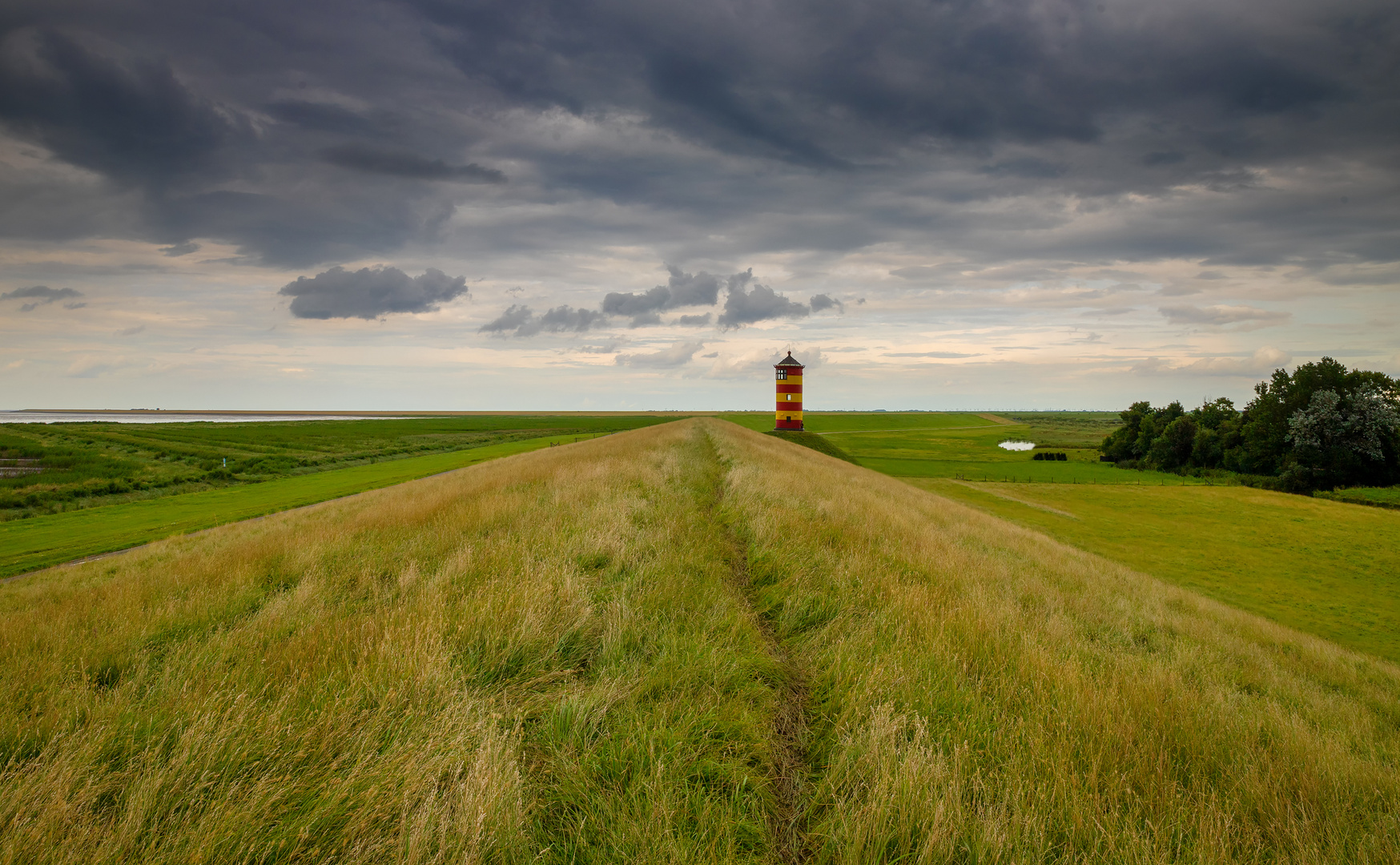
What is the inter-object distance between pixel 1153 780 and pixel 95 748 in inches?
269

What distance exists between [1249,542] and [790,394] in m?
42.5

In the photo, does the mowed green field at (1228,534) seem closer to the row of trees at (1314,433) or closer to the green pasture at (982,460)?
the green pasture at (982,460)

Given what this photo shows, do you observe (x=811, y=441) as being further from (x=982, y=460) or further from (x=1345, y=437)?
(x=1345, y=437)

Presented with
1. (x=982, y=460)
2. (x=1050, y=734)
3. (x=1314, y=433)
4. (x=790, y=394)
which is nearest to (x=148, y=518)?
(x=1050, y=734)

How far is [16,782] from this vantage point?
284 centimetres

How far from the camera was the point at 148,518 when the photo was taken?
72.4 ft

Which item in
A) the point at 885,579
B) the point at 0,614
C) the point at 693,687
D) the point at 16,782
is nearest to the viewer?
the point at 16,782

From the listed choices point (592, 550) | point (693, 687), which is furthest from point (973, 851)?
point (592, 550)

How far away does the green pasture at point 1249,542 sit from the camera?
68.6 ft

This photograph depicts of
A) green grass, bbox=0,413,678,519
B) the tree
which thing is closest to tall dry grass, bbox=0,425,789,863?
green grass, bbox=0,413,678,519

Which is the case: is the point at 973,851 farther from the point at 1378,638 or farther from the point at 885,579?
the point at 1378,638

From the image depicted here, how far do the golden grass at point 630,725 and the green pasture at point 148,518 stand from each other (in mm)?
12711

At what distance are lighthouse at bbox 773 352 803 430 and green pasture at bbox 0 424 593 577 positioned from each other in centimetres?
4312

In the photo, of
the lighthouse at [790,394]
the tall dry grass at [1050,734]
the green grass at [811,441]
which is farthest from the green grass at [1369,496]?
the tall dry grass at [1050,734]
